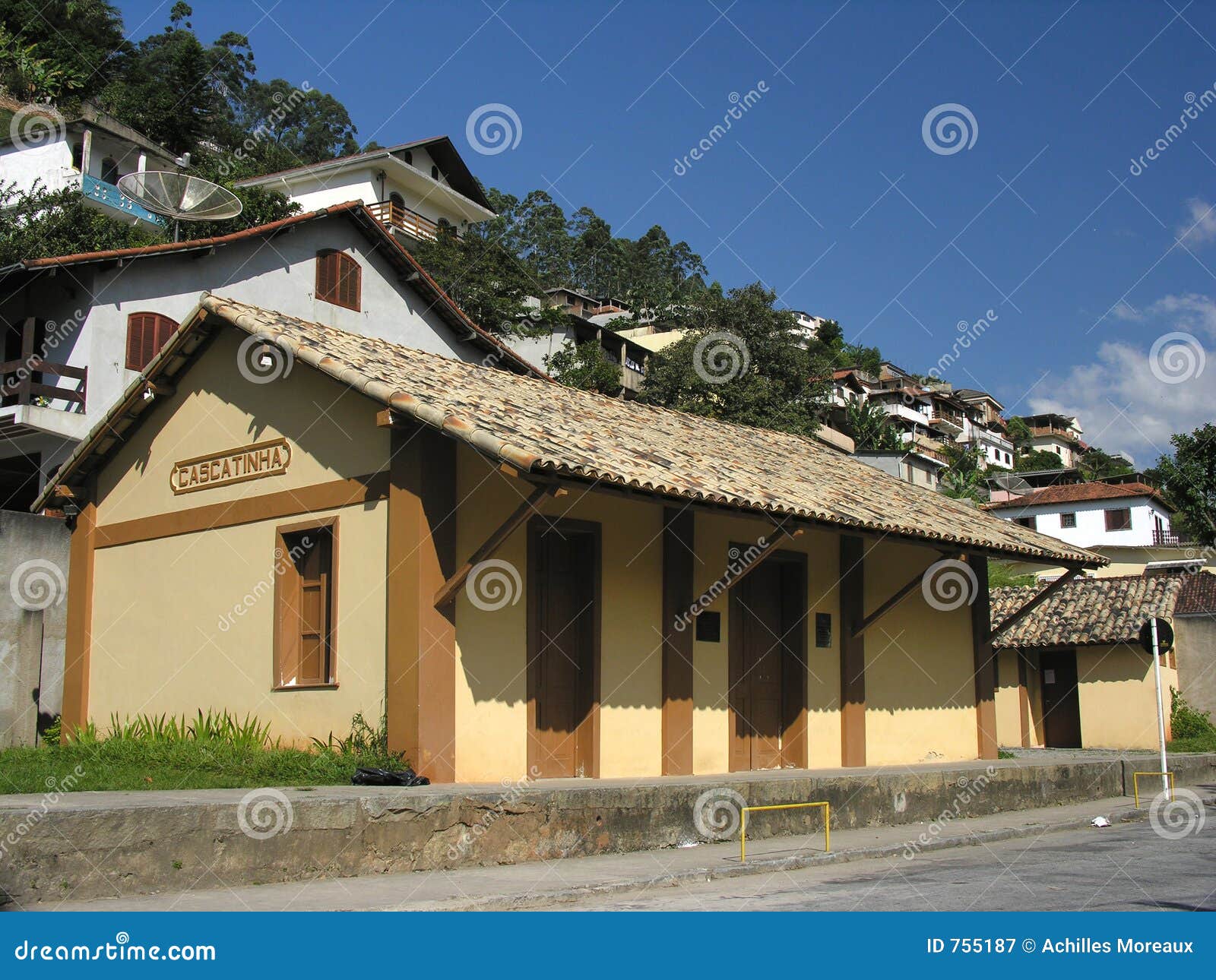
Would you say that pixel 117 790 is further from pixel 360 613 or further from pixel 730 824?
pixel 730 824

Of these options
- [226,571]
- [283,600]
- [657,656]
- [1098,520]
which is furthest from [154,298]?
[1098,520]

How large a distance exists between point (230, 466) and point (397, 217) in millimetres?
32164

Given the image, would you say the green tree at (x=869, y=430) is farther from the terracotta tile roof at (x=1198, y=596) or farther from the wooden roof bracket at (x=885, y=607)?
the wooden roof bracket at (x=885, y=607)

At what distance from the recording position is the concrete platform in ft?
23.7

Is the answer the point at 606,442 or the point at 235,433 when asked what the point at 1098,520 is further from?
the point at 235,433

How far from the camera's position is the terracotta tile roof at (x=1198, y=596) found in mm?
31562

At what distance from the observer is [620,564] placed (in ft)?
41.0

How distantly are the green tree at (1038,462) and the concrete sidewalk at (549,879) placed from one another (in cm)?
9041

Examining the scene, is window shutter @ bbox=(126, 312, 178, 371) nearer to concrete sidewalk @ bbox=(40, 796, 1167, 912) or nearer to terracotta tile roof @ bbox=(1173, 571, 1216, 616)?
concrete sidewalk @ bbox=(40, 796, 1167, 912)

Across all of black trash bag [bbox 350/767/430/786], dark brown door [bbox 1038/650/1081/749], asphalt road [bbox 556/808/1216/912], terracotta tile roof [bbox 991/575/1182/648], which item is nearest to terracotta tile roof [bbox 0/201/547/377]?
terracotta tile roof [bbox 991/575/1182/648]

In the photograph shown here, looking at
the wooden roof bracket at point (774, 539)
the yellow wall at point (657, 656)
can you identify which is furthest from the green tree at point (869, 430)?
the wooden roof bracket at point (774, 539)

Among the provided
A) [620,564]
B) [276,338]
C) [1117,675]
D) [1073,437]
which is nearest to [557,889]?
[620,564]

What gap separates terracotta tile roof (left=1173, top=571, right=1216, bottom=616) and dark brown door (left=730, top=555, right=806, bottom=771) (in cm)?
1989
